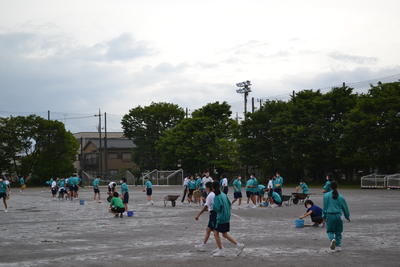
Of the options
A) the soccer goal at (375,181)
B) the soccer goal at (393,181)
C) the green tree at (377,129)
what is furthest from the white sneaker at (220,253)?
the soccer goal at (375,181)

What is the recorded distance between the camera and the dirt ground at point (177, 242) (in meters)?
10.3

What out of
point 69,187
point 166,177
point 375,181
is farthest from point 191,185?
point 166,177

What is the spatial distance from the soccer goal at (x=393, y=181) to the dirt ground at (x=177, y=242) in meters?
24.5

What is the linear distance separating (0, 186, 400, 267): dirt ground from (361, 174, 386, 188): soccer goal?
25852 millimetres

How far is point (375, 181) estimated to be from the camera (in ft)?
149

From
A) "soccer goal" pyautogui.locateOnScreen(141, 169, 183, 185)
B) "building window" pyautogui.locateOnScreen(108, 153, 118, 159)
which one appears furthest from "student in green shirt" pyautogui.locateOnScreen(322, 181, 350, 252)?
"building window" pyautogui.locateOnScreen(108, 153, 118, 159)

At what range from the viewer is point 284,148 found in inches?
2234

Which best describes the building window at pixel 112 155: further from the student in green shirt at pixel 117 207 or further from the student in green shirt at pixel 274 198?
the student in green shirt at pixel 117 207

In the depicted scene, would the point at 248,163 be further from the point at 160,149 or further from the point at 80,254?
the point at 80,254

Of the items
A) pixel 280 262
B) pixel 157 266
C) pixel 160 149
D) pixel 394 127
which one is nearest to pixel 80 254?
pixel 157 266

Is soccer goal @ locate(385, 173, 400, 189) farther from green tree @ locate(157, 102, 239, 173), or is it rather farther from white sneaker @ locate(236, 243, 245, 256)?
white sneaker @ locate(236, 243, 245, 256)

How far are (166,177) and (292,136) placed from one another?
64.0ft

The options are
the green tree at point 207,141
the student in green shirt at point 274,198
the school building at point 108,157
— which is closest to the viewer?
the student in green shirt at point 274,198

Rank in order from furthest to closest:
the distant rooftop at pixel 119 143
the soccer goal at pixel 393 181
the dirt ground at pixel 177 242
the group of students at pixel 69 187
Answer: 1. the distant rooftop at pixel 119 143
2. the soccer goal at pixel 393 181
3. the group of students at pixel 69 187
4. the dirt ground at pixel 177 242
